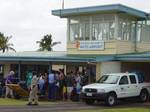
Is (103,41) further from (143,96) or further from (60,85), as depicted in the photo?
(143,96)

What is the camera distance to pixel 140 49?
119 ft

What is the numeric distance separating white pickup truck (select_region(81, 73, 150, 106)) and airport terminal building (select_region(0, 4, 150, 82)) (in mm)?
3052

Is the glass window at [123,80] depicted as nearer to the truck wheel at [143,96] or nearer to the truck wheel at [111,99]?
the truck wheel at [111,99]

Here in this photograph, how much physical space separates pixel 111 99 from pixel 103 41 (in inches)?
318

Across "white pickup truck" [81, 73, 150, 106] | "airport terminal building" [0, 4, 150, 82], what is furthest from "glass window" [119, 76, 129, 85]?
"airport terminal building" [0, 4, 150, 82]

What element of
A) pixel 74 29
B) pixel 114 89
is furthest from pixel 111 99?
pixel 74 29

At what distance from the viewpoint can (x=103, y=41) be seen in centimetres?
3338

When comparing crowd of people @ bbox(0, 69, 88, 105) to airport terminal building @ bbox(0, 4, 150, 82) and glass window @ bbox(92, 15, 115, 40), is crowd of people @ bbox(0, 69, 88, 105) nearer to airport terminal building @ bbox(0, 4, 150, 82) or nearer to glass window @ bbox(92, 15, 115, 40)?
airport terminal building @ bbox(0, 4, 150, 82)

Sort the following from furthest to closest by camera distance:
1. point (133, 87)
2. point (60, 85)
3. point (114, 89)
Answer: point (60, 85) → point (133, 87) → point (114, 89)

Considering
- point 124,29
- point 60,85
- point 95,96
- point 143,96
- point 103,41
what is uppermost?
point 124,29

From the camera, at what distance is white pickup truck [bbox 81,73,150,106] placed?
2573 cm

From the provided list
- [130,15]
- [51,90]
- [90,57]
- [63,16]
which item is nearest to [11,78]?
[51,90]

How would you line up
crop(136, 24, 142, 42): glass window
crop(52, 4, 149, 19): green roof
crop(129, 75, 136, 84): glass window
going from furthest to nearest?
crop(136, 24, 142, 42): glass window → crop(52, 4, 149, 19): green roof → crop(129, 75, 136, 84): glass window

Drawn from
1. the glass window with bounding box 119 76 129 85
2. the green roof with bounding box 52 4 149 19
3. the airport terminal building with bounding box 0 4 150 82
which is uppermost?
the green roof with bounding box 52 4 149 19
